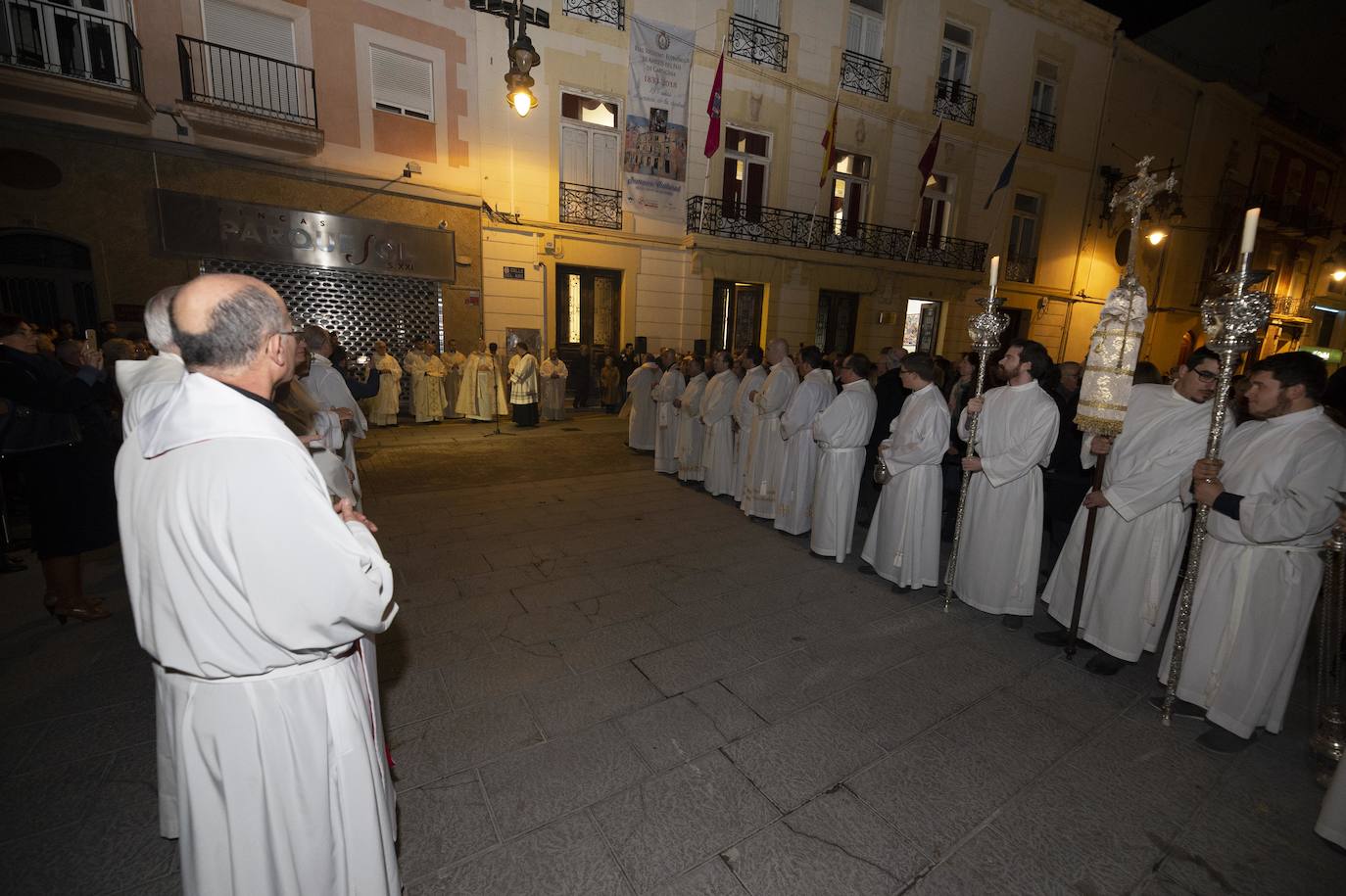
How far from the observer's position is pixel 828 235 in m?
15.4

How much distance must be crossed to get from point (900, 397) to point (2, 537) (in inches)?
336

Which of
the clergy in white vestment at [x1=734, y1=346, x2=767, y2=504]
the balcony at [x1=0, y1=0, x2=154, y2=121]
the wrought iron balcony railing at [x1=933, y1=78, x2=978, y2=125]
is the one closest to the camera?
the clergy in white vestment at [x1=734, y1=346, x2=767, y2=504]

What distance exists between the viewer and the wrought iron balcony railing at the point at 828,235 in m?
14.0

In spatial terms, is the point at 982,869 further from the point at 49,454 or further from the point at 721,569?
the point at 49,454

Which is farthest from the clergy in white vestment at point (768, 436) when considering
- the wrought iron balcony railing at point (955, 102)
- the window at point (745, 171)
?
the wrought iron balcony railing at point (955, 102)

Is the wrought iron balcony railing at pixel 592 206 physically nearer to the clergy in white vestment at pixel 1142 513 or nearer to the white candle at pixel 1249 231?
the clergy in white vestment at pixel 1142 513

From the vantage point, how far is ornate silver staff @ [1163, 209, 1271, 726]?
2674mm

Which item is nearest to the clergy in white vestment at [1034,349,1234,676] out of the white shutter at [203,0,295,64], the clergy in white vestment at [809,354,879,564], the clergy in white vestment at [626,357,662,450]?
the clergy in white vestment at [809,354,879,564]

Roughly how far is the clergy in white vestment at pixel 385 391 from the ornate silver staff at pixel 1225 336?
11755 millimetres

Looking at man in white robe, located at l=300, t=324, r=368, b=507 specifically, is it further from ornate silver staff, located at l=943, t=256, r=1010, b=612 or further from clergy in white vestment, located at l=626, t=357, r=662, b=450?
clergy in white vestment, located at l=626, t=357, r=662, b=450

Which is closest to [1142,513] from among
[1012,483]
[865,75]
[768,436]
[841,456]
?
[1012,483]

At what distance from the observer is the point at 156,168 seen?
9.75 meters

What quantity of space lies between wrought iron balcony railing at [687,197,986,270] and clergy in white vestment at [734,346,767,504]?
330 inches

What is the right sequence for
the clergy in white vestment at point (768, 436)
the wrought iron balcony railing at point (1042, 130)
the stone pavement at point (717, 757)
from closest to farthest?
1. the stone pavement at point (717, 757)
2. the clergy in white vestment at point (768, 436)
3. the wrought iron balcony railing at point (1042, 130)
